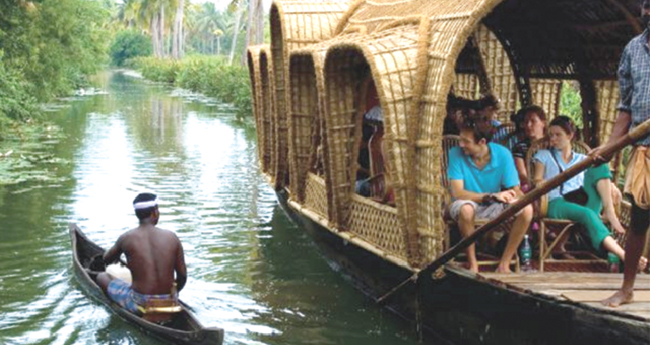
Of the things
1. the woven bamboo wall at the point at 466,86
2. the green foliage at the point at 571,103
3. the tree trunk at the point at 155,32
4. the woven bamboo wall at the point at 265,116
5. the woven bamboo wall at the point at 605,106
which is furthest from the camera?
the tree trunk at the point at 155,32

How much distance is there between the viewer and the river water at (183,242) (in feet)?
22.1

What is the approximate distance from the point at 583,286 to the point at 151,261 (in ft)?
9.52

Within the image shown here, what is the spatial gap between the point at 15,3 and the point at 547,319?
1681 cm

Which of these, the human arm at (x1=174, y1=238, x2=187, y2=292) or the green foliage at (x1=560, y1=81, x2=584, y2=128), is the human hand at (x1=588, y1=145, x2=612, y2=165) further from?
the green foliage at (x1=560, y1=81, x2=584, y2=128)

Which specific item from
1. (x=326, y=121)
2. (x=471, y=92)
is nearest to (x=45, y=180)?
(x=471, y=92)

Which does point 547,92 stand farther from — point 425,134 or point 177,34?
point 177,34

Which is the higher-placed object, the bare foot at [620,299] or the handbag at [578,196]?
the handbag at [578,196]

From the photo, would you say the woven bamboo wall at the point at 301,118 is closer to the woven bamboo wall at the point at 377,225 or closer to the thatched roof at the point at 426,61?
the thatched roof at the point at 426,61

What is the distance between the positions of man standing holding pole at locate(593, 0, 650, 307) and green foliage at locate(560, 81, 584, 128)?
9.61 m

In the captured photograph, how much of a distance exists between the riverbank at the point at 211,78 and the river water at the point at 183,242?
9.47 metres

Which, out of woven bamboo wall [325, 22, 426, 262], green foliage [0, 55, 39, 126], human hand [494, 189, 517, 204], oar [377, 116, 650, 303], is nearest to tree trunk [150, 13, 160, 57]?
green foliage [0, 55, 39, 126]

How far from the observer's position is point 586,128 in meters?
8.77

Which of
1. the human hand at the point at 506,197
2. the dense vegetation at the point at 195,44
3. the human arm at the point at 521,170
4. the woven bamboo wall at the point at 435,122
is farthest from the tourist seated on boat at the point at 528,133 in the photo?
the dense vegetation at the point at 195,44

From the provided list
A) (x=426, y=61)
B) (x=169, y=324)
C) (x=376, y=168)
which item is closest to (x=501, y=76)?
(x=376, y=168)
